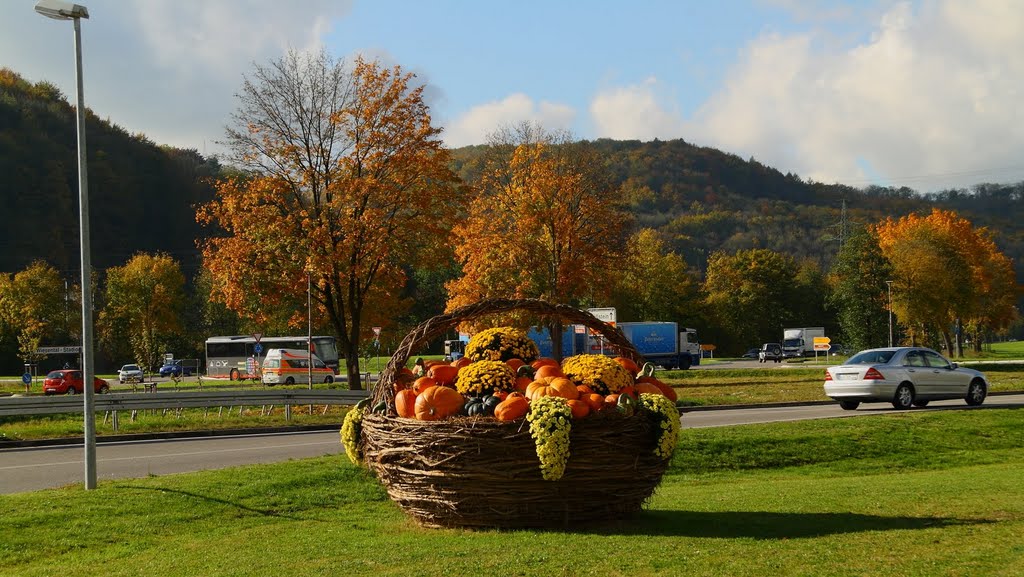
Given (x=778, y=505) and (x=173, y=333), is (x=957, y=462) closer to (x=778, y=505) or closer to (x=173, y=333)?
(x=778, y=505)

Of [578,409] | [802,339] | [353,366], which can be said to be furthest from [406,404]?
[802,339]

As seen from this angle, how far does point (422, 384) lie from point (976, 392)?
21083mm

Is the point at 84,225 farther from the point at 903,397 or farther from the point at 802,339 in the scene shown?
the point at 802,339

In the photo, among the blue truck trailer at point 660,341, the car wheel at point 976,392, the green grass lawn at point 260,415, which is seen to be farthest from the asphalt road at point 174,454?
the blue truck trailer at point 660,341

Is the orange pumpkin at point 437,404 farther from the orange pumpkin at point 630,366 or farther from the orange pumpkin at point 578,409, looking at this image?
the orange pumpkin at point 630,366

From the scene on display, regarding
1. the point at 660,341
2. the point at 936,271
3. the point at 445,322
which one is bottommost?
the point at 660,341

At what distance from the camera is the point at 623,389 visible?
827 centimetres

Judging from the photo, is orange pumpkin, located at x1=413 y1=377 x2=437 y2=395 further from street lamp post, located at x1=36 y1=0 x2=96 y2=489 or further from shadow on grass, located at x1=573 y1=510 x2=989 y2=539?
street lamp post, located at x1=36 y1=0 x2=96 y2=489

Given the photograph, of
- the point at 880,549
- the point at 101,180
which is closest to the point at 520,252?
the point at 880,549

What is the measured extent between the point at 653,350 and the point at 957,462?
52.6 metres

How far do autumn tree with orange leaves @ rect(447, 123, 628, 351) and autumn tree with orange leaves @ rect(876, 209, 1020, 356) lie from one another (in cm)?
3753

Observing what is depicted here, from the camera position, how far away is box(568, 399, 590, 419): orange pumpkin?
7.54 metres

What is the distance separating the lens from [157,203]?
14450 centimetres

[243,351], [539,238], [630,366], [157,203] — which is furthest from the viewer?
[157,203]
